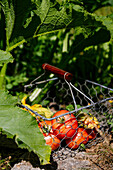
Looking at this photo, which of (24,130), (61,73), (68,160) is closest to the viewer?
(24,130)

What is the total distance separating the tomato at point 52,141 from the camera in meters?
1.50

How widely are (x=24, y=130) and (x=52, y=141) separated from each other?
373mm

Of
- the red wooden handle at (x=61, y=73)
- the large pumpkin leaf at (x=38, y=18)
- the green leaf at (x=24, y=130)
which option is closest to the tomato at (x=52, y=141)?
the green leaf at (x=24, y=130)

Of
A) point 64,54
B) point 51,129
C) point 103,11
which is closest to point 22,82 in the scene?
point 64,54

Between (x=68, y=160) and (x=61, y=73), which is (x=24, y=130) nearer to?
(x=68, y=160)

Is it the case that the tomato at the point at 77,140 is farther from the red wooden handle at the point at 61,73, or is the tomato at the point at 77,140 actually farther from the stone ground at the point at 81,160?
the red wooden handle at the point at 61,73

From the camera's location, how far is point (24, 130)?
120cm

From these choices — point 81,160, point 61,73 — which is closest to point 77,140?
point 81,160

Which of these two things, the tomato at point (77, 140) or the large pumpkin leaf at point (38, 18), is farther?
the tomato at point (77, 140)

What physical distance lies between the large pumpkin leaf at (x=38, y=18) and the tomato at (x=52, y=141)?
72 centimetres

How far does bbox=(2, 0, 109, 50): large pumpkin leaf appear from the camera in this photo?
4.75 feet

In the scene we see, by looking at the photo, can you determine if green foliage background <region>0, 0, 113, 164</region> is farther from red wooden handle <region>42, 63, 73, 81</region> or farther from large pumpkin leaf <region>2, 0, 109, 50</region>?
red wooden handle <region>42, 63, 73, 81</region>

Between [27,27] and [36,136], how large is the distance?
2.54 feet

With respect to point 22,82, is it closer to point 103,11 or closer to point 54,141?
point 54,141
